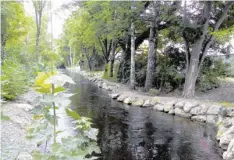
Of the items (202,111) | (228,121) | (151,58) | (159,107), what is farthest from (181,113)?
(151,58)

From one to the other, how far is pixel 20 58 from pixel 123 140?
9.59 metres

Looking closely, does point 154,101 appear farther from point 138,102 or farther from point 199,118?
point 199,118

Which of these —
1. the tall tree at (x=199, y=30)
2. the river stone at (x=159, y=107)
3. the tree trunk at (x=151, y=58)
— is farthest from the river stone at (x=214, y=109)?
the tree trunk at (x=151, y=58)

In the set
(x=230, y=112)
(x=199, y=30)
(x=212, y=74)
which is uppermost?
(x=199, y=30)

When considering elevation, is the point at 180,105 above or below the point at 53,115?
below

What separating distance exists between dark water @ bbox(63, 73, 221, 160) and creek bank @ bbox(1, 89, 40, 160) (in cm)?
128

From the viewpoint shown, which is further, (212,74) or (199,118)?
(212,74)

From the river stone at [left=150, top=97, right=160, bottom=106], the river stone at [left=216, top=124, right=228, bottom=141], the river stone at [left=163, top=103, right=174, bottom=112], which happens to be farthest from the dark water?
the river stone at [left=150, top=97, right=160, bottom=106]

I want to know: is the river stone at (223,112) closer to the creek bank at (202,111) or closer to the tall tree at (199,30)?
the creek bank at (202,111)

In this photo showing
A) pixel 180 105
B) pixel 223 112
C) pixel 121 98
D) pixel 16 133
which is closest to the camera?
pixel 16 133

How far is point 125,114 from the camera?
7.78 meters

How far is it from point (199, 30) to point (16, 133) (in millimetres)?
7583

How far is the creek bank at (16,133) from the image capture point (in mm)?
1523

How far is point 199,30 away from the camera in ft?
29.6
